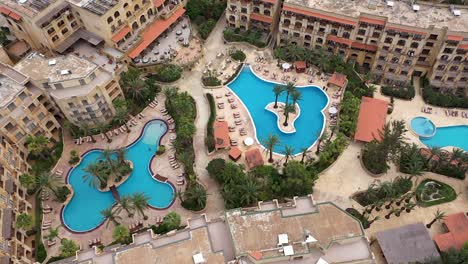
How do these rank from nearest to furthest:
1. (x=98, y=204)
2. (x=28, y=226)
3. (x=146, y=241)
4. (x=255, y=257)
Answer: (x=255, y=257)
(x=146, y=241)
(x=28, y=226)
(x=98, y=204)

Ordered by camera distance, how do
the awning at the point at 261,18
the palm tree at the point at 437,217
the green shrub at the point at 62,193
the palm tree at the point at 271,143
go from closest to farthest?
the palm tree at the point at 437,217
the palm tree at the point at 271,143
the green shrub at the point at 62,193
the awning at the point at 261,18

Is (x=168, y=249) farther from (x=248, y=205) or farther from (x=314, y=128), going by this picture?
(x=314, y=128)

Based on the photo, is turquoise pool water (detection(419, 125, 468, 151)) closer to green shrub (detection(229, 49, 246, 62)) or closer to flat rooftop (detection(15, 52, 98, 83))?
green shrub (detection(229, 49, 246, 62))

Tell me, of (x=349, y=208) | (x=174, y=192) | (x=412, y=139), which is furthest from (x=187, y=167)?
(x=412, y=139)

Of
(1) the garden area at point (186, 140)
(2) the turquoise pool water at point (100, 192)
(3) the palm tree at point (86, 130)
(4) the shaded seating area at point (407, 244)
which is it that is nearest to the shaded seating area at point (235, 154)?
(1) the garden area at point (186, 140)

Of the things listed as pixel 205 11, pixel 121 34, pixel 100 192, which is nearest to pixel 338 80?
pixel 205 11

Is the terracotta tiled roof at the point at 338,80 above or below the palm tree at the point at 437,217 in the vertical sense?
above

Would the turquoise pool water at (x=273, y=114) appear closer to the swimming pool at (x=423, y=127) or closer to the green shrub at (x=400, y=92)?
the green shrub at (x=400, y=92)
